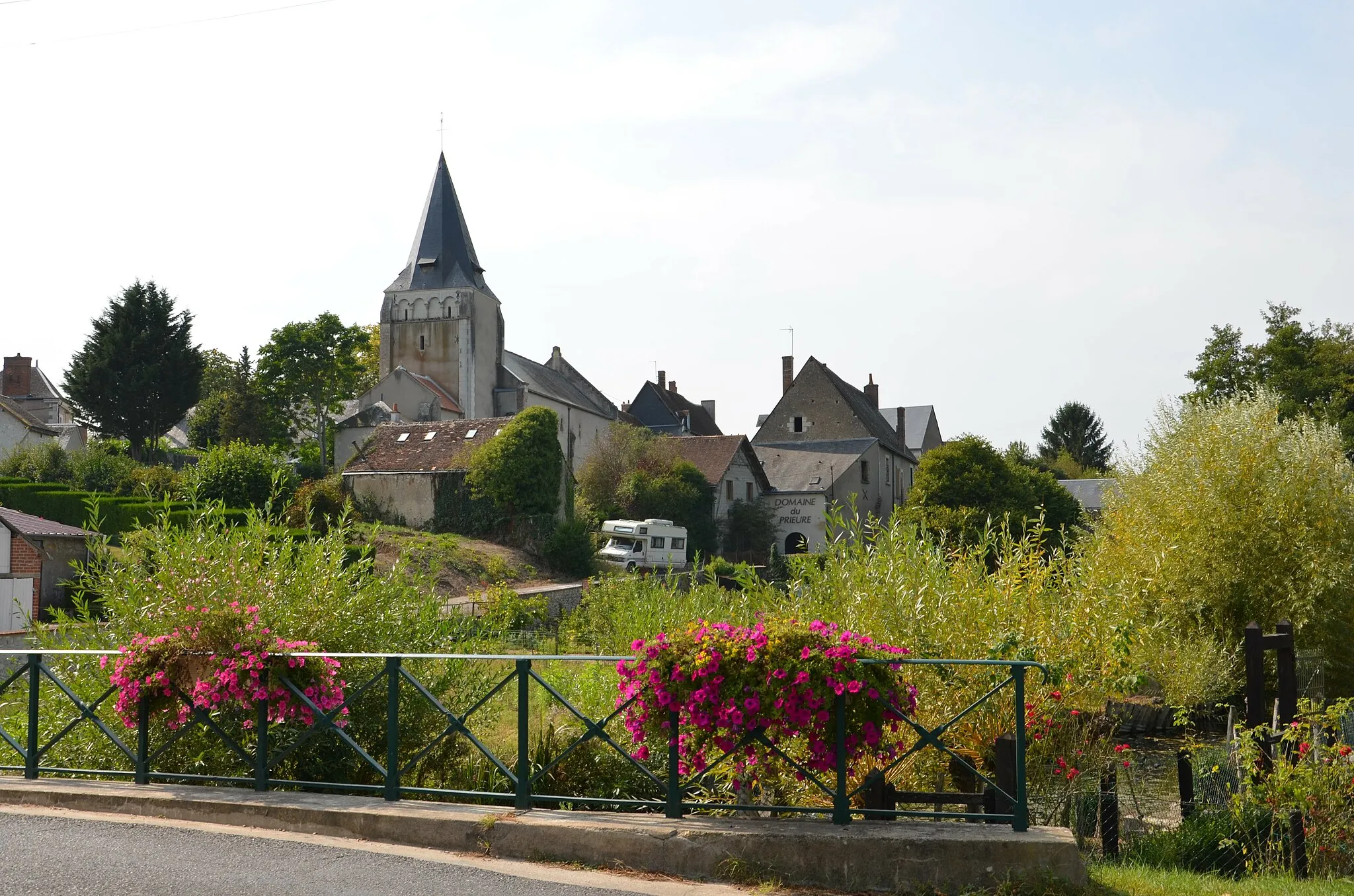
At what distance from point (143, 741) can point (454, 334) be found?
50.4 metres

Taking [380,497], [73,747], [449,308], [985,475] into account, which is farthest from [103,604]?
[449,308]

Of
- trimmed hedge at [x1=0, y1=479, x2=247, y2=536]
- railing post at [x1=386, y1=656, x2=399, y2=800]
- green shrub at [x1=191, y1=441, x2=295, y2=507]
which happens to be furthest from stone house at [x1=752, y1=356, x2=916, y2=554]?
railing post at [x1=386, y1=656, x2=399, y2=800]

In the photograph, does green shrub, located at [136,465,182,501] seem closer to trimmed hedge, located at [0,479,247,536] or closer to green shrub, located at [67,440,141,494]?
green shrub, located at [67,440,141,494]

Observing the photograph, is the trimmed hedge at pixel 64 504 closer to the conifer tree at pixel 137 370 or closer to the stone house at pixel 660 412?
the conifer tree at pixel 137 370

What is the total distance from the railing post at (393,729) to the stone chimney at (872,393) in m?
61.3

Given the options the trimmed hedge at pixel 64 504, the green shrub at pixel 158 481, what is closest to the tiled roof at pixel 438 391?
the green shrub at pixel 158 481

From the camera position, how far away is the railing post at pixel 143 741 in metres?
7.05

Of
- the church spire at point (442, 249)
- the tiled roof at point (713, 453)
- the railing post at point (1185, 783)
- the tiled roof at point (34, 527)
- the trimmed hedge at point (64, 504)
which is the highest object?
the church spire at point (442, 249)

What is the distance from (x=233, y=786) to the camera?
22.7 feet

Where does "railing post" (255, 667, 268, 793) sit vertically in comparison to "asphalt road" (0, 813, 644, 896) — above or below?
above

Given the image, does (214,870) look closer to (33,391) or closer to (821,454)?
(821,454)

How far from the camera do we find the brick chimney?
198ft

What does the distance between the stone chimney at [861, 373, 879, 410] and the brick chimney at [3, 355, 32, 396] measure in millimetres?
47008

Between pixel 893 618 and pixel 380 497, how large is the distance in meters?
33.2
